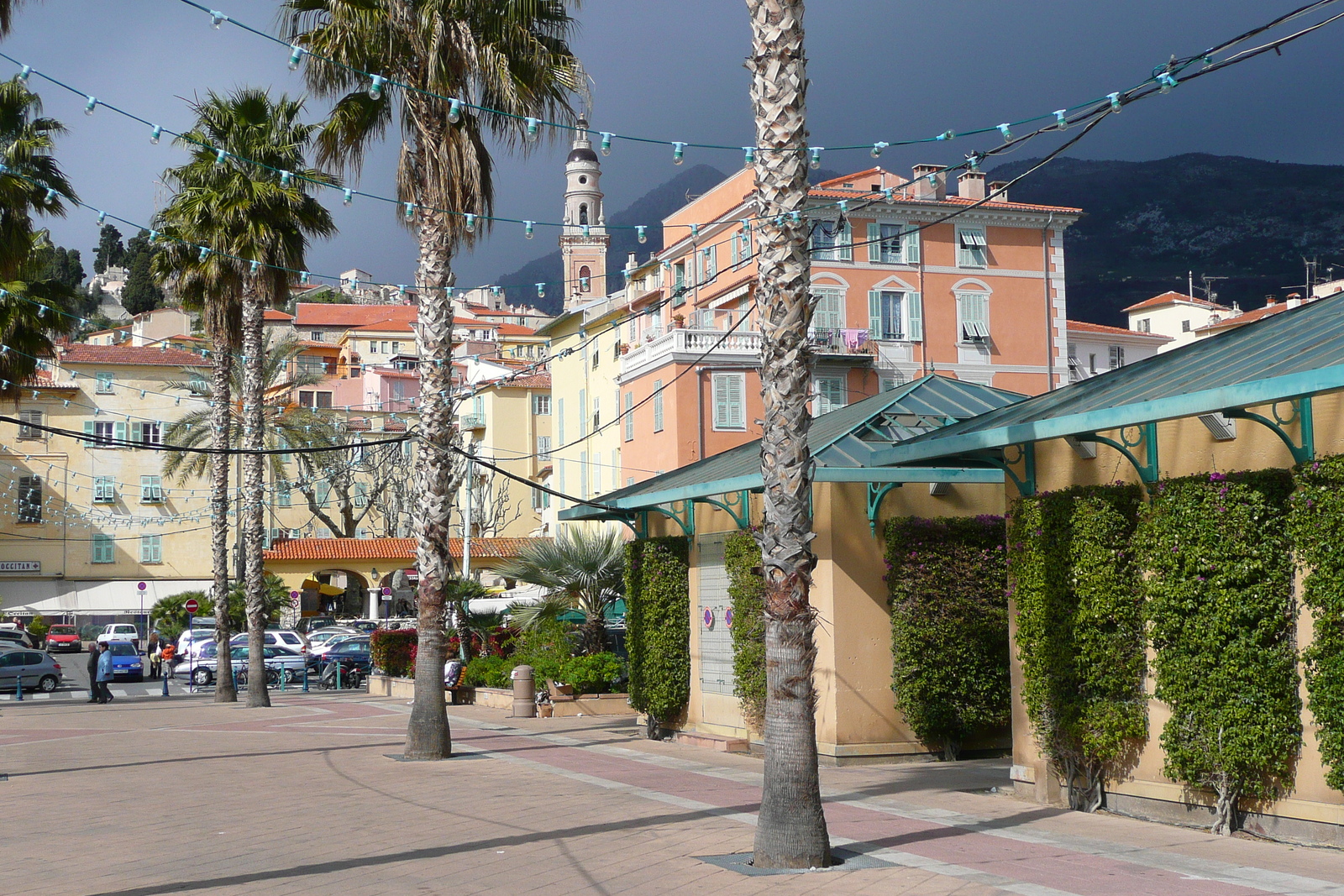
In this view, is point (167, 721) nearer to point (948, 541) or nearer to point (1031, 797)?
point (948, 541)

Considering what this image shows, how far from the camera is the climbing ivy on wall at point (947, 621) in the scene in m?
15.6

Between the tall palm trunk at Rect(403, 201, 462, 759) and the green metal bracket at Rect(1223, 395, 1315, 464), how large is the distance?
34.2 ft

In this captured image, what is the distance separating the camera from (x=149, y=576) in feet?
219

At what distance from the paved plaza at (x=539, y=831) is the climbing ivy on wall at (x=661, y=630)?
2.81 feet

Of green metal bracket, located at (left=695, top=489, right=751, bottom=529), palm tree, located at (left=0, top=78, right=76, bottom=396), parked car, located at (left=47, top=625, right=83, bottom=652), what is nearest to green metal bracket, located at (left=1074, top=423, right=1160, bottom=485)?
green metal bracket, located at (left=695, top=489, right=751, bottom=529)

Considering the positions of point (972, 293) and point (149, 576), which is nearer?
point (972, 293)

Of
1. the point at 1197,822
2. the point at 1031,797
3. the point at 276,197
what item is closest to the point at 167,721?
the point at 276,197

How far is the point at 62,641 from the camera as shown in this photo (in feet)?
197

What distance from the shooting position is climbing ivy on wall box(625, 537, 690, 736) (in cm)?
1942

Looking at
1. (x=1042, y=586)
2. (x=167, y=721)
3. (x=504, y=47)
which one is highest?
(x=504, y=47)

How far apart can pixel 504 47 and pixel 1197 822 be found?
42.4ft

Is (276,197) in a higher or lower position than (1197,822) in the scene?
higher

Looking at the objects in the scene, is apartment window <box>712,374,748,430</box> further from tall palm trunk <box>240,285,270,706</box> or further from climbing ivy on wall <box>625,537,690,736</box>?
climbing ivy on wall <box>625,537,690,736</box>

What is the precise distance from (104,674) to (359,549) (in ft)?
94.8
